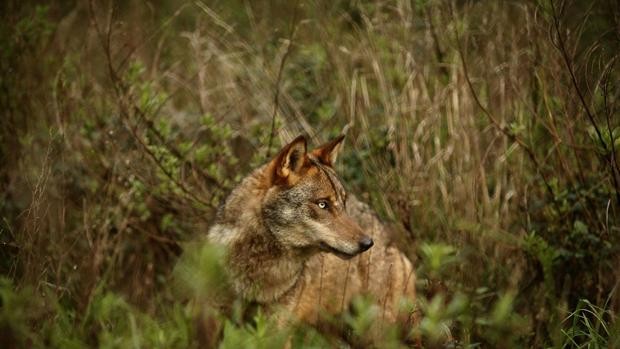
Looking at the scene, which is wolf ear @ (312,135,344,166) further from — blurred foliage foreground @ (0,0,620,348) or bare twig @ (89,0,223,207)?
bare twig @ (89,0,223,207)

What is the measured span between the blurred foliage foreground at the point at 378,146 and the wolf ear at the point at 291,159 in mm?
931

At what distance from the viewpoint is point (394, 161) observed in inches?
260

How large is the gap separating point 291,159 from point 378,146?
6.62 ft

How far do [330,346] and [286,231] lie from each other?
97 centimetres

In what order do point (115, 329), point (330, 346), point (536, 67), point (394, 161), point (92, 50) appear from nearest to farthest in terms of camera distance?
point (115, 329) → point (330, 346) → point (536, 67) → point (394, 161) → point (92, 50)

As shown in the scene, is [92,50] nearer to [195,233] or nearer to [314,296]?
[195,233]

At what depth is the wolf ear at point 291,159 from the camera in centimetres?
454

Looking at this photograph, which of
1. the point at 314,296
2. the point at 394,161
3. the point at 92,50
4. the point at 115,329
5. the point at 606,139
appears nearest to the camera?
the point at 115,329

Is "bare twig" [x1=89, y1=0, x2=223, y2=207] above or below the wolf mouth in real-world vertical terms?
above

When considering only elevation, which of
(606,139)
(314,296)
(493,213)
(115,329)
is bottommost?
(493,213)

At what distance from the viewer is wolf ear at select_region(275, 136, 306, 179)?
4.54 metres

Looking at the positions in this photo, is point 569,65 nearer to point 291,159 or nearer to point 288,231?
point 291,159

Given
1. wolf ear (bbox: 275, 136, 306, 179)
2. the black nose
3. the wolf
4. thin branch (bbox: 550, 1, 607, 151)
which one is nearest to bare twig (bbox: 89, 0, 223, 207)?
the wolf

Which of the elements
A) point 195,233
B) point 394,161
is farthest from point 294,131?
point 195,233
